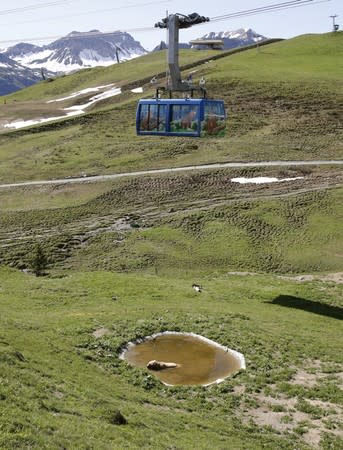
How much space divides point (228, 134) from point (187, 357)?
237 feet

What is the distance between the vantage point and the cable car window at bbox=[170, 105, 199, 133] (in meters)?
47.4

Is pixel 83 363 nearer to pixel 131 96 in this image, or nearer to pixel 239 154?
pixel 239 154

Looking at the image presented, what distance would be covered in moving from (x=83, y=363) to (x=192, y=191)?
50.1 meters

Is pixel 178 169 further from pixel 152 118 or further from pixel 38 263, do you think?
pixel 38 263

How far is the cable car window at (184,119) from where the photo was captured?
155 ft

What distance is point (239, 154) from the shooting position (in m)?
86.8

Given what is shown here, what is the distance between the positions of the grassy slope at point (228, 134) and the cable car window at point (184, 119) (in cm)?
3561

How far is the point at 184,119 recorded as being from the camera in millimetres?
47844

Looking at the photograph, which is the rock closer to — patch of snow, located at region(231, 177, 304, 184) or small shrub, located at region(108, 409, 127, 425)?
small shrub, located at region(108, 409, 127, 425)

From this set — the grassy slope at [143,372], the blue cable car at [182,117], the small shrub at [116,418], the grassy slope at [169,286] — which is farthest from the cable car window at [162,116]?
the small shrub at [116,418]

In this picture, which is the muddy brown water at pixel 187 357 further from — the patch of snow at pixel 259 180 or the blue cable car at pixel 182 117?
the patch of snow at pixel 259 180

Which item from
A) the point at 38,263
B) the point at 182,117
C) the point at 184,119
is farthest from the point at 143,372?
the point at 38,263

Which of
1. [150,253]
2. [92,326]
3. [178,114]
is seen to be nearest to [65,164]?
[150,253]

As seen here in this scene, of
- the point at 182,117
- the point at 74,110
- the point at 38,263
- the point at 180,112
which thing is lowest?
the point at 38,263
